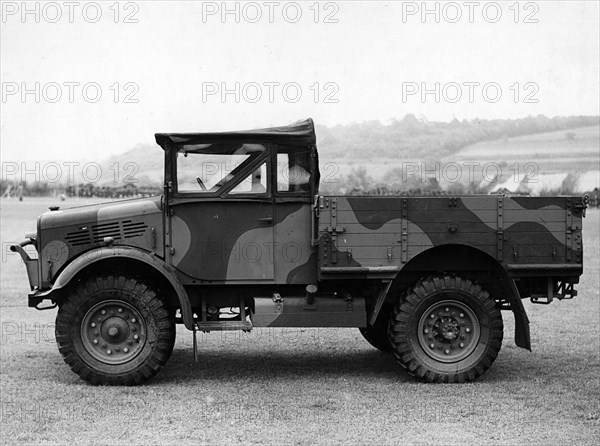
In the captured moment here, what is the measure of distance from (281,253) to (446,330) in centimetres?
173

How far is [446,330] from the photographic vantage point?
8773 millimetres

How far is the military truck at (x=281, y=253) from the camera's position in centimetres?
853

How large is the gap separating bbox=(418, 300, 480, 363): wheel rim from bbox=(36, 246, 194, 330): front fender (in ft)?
7.27

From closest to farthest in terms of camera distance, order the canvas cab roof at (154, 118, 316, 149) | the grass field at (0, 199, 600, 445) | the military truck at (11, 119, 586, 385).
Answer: the grass field at (0, 199, 600, 445) → the military truck at (11, 119, 586, 385) → the canvas cab roof at (154, 118, 316, 149)

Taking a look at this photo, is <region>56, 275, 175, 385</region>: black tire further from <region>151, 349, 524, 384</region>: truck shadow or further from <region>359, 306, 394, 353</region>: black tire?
<region>359, 306, 394, 353</region>: black tire

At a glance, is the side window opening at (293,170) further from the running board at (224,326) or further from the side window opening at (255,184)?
the running board at (224,326)

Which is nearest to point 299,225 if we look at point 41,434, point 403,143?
point 41,434

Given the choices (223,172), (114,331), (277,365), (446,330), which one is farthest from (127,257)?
(446,330)

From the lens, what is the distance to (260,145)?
8773 millimetres

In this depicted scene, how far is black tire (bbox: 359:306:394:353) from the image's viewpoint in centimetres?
986

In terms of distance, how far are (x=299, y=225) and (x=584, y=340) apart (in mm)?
4281

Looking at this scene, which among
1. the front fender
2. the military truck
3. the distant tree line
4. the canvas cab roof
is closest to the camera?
the front fender

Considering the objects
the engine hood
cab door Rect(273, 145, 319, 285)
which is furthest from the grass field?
the engine hood

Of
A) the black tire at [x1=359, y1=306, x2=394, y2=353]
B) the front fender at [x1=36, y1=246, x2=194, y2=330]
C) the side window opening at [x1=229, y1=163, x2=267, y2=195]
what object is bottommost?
the black tire at [x1=359, y1=306, x2=394, y2=353]
